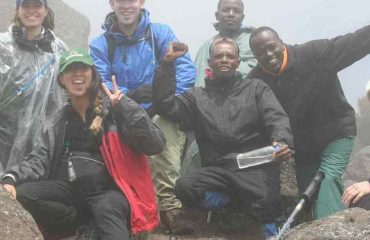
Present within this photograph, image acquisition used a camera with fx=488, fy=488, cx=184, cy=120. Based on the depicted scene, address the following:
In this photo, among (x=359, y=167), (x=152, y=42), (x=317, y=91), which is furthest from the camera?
(x=359, y=167)

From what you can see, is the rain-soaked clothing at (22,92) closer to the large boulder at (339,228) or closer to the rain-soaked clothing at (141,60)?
the rain-soaked clothing at (141,60)

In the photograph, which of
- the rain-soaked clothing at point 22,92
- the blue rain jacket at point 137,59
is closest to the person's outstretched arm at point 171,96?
the blue rain jacket at point 137,59

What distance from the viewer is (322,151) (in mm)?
7152

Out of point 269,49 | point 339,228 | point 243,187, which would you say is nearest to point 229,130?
point 243,187

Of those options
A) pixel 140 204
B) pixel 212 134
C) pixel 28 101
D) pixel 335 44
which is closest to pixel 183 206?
pixel 212 134

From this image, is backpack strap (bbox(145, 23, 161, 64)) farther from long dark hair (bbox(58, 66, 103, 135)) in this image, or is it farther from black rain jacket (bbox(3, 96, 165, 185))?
black rain jacket (bbox(3, 96, 165, 185))

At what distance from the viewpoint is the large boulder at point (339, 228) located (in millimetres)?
4434

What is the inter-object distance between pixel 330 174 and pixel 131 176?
9.56 feet

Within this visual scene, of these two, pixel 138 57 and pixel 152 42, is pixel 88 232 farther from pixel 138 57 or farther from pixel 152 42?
pixel 152 42

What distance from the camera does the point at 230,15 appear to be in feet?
29.2

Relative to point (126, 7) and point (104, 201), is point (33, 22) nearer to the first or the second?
point (126, 7)

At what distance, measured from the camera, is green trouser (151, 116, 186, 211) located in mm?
6992

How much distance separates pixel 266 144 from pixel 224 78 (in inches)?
44.0

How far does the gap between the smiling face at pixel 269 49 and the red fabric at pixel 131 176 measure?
2.47 meters
